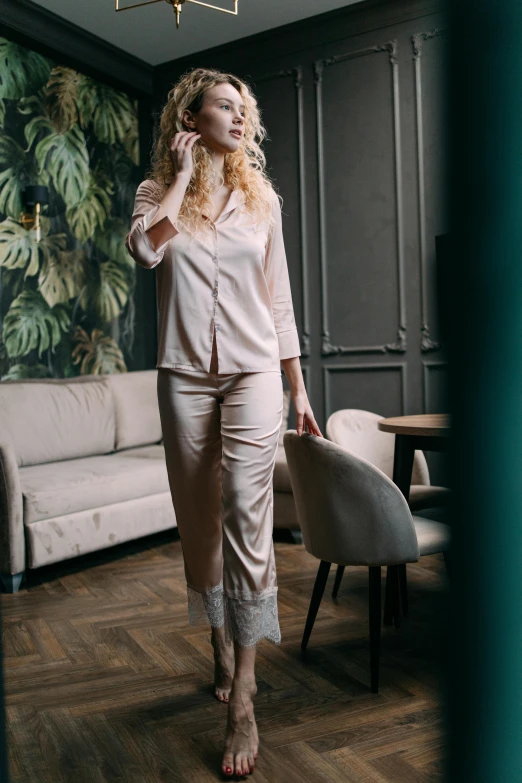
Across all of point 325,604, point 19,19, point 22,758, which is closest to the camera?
point 22,758

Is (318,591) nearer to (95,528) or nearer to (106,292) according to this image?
(95,528)

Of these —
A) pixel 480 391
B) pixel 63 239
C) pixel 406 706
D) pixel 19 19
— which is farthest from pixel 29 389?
pixel 480 391

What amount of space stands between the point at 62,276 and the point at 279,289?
3607 mm

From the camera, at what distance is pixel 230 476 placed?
163 centimetres

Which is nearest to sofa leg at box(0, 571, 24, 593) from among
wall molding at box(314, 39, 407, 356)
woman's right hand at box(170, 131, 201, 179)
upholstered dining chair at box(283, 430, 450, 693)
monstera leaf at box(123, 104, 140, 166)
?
upholstered dining chair at box(283, 430, 450, 693)

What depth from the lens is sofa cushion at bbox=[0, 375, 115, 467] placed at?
3.84 m

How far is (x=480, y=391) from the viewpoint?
29 cm

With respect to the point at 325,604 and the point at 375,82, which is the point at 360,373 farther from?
the point at 325,604

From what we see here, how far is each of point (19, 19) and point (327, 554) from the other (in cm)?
426

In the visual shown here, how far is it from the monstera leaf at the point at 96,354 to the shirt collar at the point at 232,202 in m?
3.66

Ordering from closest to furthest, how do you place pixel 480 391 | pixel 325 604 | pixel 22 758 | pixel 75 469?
pixel 480 391, pixel 22 758, pixel 325 604, pixel 75 469

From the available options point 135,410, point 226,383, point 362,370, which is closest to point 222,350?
point 226,383

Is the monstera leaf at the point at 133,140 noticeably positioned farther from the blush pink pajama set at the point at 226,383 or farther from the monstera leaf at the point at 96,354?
the blush pink pajama set at the point at 226,383

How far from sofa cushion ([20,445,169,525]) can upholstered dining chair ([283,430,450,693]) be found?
1.69 meters
